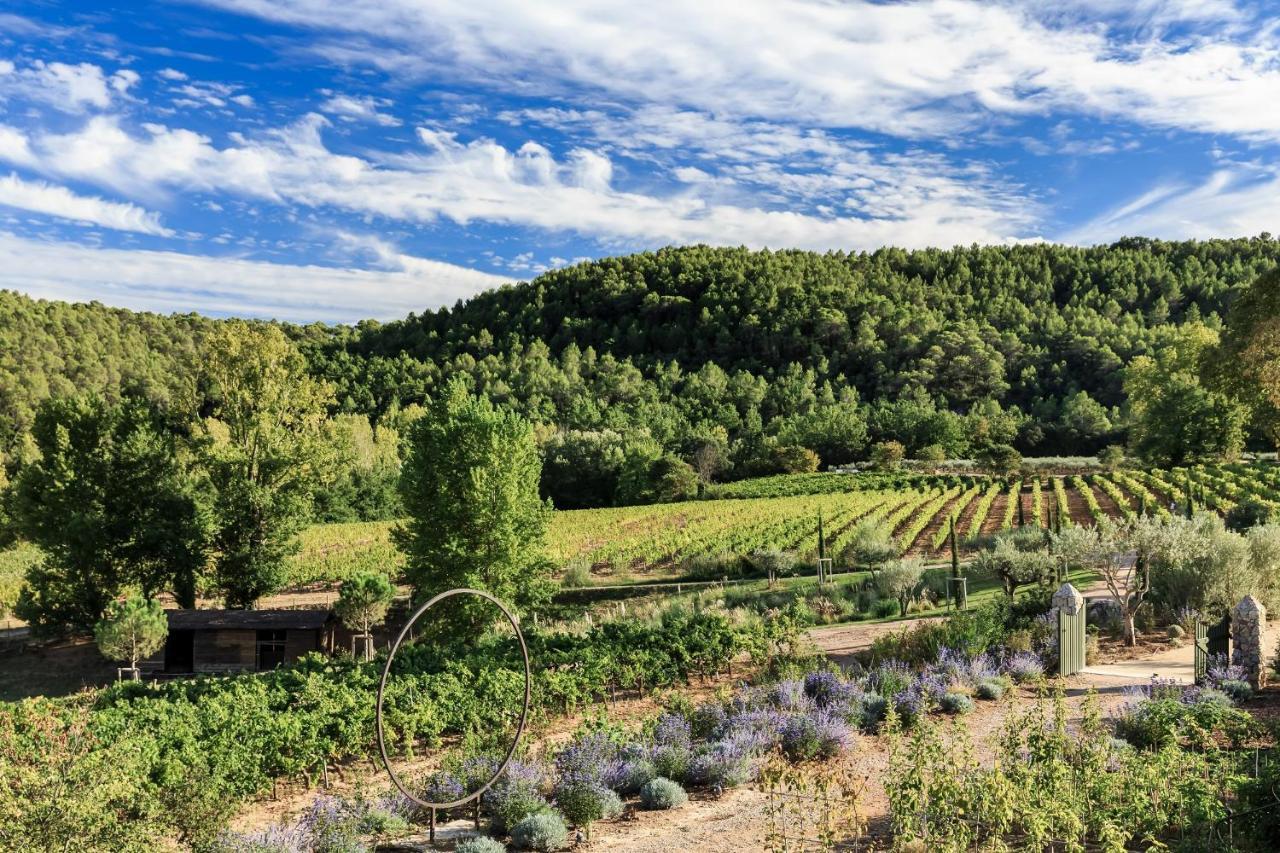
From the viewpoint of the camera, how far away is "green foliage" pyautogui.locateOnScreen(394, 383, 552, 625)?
21.2 m

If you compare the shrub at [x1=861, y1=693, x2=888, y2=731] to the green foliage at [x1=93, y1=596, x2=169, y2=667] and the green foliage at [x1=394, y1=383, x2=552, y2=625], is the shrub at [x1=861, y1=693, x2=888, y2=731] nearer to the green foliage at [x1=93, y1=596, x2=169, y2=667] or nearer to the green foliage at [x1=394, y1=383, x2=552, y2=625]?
the green foliage at [x1=394, y1=383, x2=552, y2=625]

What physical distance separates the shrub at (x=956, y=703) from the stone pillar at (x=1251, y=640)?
426 cm

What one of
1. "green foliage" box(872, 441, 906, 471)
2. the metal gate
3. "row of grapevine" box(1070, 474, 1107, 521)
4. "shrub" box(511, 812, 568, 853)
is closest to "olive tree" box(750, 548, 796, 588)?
"row of grapevine" box(1070, 474, 1107, 521)

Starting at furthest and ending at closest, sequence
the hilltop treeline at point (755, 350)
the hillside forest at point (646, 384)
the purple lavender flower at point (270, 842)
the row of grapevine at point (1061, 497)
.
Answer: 1. the hilltop treeline at point (755, 350)
2. the row of grapevine at point (1061, 497)
3. the hillside forest at point (646, 384)
4. the purple lavender flower at point (270, 842)

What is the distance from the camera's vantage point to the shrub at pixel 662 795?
379 inches

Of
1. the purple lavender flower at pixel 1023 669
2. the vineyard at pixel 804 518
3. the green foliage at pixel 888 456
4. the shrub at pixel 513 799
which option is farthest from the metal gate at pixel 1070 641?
the green foliage at pixel 888 456

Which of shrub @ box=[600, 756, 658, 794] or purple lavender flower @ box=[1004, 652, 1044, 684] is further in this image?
purple lavender flower @ box=[1004, 652, 1044, 684]

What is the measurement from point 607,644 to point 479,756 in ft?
17.3

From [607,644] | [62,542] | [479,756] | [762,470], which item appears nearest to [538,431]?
[762,470]

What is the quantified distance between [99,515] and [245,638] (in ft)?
24.7

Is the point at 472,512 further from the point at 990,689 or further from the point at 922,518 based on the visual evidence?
Result: the point at 922,518

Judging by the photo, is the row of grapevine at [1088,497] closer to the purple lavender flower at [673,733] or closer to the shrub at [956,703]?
the shrub at [956,703]

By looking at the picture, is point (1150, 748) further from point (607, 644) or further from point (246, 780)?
point (246, 780)

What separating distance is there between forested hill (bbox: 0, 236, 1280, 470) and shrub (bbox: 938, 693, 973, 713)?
5776 centimetres
